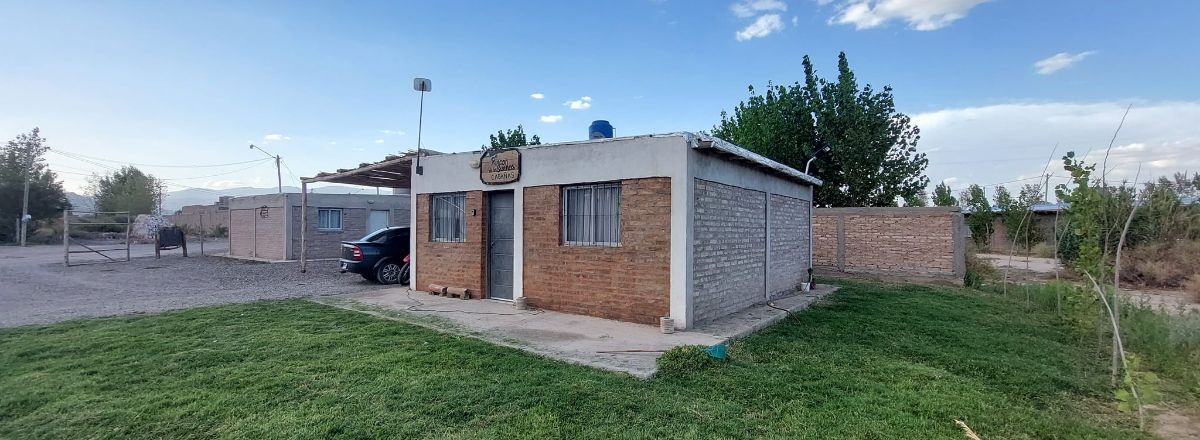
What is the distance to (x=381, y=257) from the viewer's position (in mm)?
12188

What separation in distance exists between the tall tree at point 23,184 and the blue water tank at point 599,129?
4397 cm

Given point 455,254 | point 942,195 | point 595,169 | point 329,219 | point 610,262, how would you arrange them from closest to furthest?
point 610,262 → point 595,169 → point 455,254 → point 329,219 → point 942,195

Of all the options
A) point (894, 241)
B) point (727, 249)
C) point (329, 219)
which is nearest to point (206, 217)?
point (329, 219)

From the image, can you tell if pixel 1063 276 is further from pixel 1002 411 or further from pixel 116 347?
pixel 116 347

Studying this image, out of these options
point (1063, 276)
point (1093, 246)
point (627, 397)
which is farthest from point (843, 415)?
point (1063, 276)

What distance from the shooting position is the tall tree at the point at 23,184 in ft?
113

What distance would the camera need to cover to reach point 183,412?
4020 millimetres

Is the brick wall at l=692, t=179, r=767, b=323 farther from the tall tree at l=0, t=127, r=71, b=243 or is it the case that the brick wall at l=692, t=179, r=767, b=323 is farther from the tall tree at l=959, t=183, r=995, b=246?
the tall tree at l=0, t=127, r=71, b=243

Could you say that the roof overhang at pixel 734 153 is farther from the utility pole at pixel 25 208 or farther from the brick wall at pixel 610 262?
the utility pole at pixel 25 208

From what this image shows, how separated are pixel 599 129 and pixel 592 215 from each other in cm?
187

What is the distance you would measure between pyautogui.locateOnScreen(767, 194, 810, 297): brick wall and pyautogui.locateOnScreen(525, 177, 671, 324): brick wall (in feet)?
10.5

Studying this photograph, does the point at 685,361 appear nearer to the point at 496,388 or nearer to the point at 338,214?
the point at 496,388

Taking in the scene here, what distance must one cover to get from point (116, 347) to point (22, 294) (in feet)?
25.1

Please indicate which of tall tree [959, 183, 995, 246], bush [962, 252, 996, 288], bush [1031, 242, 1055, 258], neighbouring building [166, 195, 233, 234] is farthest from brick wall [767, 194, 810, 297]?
neighbouring building [166, 195, 233, 234]
